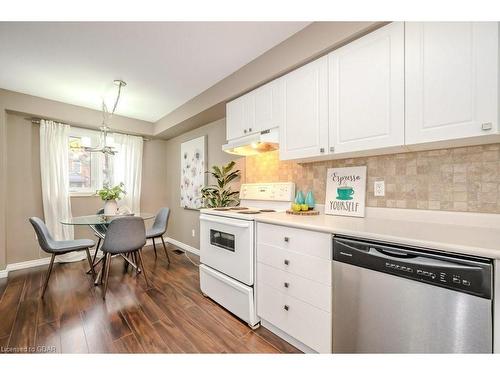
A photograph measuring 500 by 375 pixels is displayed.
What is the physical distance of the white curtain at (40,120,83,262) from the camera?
10.2ft

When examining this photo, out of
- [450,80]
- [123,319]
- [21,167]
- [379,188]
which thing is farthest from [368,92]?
[21,167]

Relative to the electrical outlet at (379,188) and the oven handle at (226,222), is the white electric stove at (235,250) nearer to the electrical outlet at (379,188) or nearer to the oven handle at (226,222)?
the oven handle at (226,222)

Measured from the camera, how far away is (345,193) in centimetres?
178

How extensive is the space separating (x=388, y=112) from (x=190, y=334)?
209 centimetres

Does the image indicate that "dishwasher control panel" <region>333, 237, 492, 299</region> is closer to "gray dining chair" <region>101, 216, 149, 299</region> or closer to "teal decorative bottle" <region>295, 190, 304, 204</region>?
"teal decorative bottle" <region>295, 190, 304, 204</region>

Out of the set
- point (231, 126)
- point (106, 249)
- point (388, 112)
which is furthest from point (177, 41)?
point (106, 249)

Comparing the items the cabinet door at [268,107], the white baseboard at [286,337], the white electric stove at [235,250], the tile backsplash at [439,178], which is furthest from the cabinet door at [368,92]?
the white baseboard at [286,337]

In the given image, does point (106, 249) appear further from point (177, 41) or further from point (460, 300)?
point (460, 300)

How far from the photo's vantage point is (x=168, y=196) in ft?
14.7

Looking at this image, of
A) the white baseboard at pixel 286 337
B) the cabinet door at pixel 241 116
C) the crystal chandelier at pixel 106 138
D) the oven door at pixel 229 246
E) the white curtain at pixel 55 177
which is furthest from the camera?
the white curtain at pixel 55 177

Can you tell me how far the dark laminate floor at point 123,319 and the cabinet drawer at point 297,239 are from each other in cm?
73

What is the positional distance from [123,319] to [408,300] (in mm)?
2092

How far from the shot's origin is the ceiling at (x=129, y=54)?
169 cm

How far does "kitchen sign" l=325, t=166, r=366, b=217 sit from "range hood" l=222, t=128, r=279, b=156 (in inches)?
23.0
